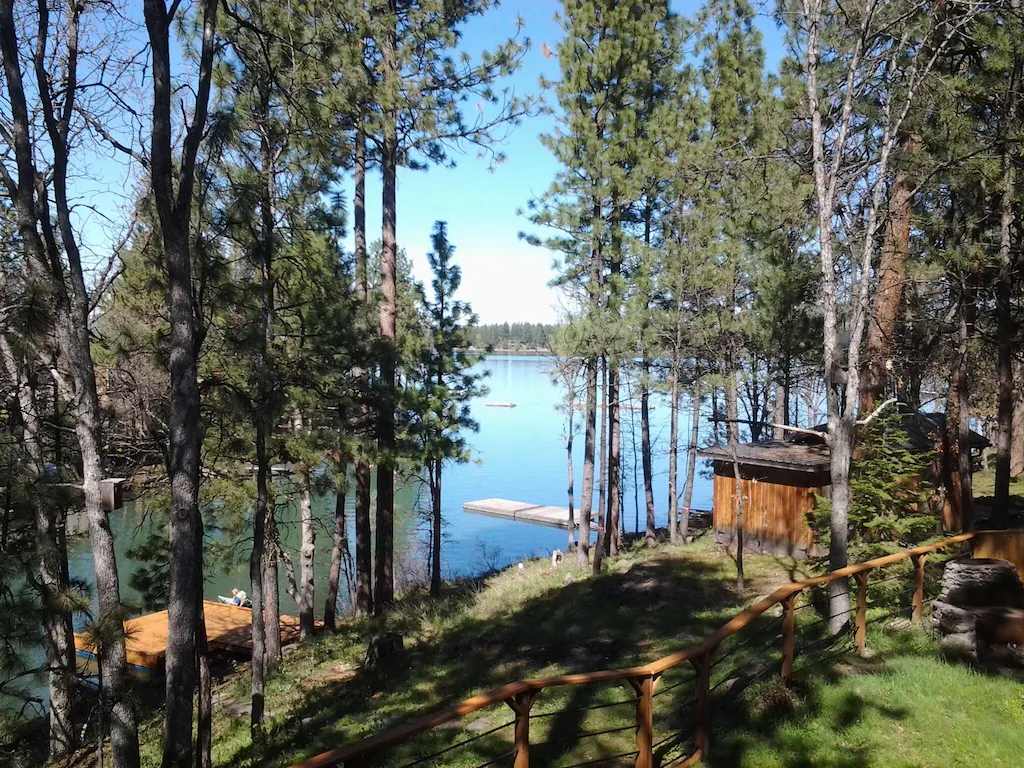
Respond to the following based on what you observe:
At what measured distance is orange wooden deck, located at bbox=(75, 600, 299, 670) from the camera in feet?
49.8

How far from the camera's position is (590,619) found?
11.6 metres

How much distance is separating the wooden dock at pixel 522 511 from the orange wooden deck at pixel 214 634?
795 inches

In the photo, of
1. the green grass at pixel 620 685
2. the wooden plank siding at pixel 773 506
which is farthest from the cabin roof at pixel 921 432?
the green grass at pixel 620 685

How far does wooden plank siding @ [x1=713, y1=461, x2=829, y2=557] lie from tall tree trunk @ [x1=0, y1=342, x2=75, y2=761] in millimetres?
12435

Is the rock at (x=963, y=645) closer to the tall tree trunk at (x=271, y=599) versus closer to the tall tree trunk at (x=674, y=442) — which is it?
the tall tree trunk at (x=271, y=599)

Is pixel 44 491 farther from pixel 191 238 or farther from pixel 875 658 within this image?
pixel 875 658

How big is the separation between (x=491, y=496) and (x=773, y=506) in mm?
30121

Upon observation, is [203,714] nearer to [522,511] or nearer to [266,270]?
[266,270]

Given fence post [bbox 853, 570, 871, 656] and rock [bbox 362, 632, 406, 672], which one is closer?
fence post [bbox 853, 570, 871, 656]

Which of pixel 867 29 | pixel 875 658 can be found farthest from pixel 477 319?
pixel 875 658

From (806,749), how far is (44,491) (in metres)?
6.84

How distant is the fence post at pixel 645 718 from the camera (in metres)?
3.99

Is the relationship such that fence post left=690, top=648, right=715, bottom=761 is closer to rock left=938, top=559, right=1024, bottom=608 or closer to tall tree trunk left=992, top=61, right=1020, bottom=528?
rock left=938, top=559, right=1024, bottom=608

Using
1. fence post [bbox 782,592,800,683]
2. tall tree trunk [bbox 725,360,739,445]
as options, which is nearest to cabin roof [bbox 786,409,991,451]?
tall tree trunk [bbox 725,360,739,445]
